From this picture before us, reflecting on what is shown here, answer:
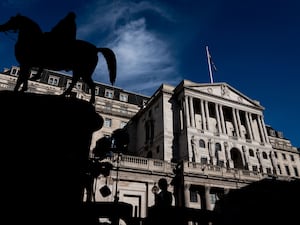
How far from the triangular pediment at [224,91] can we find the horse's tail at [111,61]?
34.2 metres

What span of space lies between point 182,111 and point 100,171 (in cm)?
3505

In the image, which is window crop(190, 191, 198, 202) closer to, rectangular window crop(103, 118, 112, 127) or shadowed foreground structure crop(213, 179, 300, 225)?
shadowed foreground structure crop(213, 179, 300, 225)

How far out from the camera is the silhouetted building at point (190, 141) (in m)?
26.5

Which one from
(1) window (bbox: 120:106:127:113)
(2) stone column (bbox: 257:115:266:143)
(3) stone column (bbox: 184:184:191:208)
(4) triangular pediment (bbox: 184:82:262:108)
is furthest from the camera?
(1) window (bbox: 120:106:127:113)

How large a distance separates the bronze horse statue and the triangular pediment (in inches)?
1387

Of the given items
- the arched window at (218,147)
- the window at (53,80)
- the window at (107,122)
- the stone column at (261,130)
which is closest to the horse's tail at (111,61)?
the arched window at (218,147)

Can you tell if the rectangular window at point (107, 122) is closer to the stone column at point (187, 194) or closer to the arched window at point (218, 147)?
the arched window at point (218, 147)

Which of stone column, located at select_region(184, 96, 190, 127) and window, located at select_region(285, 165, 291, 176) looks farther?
window, located at select_region(285, 165, 291, 176)

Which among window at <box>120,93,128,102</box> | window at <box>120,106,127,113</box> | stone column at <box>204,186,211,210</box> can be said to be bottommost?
stone column at <box>204,186,211,210</box>

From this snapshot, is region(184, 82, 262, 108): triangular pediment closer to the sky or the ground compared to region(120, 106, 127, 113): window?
closer to the ground

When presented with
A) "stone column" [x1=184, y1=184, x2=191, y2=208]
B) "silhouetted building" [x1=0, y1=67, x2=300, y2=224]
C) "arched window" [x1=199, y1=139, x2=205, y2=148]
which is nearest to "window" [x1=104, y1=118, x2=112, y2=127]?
"silhouetted building" [x1=0, y1=67, x2=300, y2=224]

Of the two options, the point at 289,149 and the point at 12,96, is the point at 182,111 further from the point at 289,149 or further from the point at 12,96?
the point at 289,149

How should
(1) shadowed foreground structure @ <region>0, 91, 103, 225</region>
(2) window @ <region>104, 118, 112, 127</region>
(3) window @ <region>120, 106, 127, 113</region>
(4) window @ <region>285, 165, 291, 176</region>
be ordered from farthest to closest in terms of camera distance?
1. (4) window @ <region>285, 165, 291, 176</region>
2. (3) window @ <region>120, 106, 127, 113</region>
3. (2) window @ <region>104, 118, 112, 127</region>
4. (1) shadowed foreground structure @ <region>0, 91, 103, 225</region>

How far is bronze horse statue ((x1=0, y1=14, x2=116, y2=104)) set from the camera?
6812mm
